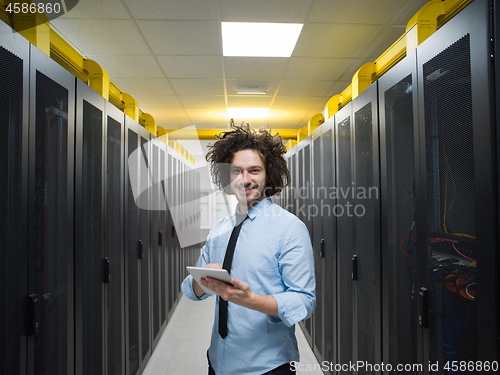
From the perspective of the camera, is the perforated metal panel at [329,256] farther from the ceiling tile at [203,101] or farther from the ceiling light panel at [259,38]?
the ceiling tile at [203,101]

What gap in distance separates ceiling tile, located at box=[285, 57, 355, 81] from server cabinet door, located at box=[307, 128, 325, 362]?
0.81m

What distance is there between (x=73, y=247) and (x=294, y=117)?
13.5 feet

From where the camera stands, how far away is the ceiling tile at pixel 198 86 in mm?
3223

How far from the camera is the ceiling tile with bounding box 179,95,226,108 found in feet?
12.3

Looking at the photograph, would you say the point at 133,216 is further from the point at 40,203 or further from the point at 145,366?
the point at 145,366

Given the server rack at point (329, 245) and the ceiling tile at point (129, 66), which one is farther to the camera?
the ceiling tile at point (129, 66)

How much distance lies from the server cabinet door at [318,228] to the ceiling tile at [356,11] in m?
0.83

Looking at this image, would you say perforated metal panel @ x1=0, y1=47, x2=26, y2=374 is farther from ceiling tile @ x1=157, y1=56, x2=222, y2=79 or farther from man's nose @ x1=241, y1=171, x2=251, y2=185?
ceiling tile @ x1=157, y1=56, x2=222, y2=79

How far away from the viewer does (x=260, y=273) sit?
3.31 feet

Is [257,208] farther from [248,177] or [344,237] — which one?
[344,237]

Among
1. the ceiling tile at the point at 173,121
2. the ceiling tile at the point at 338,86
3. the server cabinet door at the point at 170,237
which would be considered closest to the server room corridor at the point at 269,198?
the server cabinet door at the point at 170,237

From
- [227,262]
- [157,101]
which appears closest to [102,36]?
[157,101]

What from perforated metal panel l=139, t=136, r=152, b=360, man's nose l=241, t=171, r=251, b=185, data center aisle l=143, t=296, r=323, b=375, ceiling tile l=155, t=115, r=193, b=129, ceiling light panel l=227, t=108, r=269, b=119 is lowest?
data center aisle l=143, t=296, r=323, b=375

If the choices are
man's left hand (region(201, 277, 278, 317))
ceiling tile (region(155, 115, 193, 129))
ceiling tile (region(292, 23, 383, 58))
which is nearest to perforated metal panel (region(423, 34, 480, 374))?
man's left hand (region(201, 277, 278, 317))
